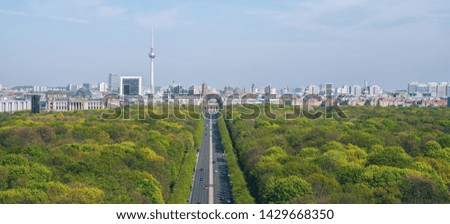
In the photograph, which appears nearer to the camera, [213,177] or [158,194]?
[158,194]

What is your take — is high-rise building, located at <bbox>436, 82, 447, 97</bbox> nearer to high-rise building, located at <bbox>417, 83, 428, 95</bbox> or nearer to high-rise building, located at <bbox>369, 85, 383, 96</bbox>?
high-rise building, located at <bbox>417, 83, 428, 95</bbox>

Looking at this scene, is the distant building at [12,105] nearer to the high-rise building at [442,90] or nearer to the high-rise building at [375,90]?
the high-rise building at [375,90]

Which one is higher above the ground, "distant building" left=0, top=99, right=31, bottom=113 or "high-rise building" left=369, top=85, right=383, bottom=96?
"high-rise building" left=369, top=85, right=383, bottom=96

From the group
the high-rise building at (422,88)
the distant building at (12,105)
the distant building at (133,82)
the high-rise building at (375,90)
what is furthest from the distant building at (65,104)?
the high-rise building at (422,88)

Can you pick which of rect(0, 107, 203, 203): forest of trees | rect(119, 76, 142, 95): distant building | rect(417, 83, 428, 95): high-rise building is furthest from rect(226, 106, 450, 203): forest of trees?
rect(417, 83, 428, 95): high-rise building

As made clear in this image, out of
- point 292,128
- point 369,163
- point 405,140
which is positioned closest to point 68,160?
point 369,163

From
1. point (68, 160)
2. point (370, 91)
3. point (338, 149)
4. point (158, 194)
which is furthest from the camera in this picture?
point (370, 91)
